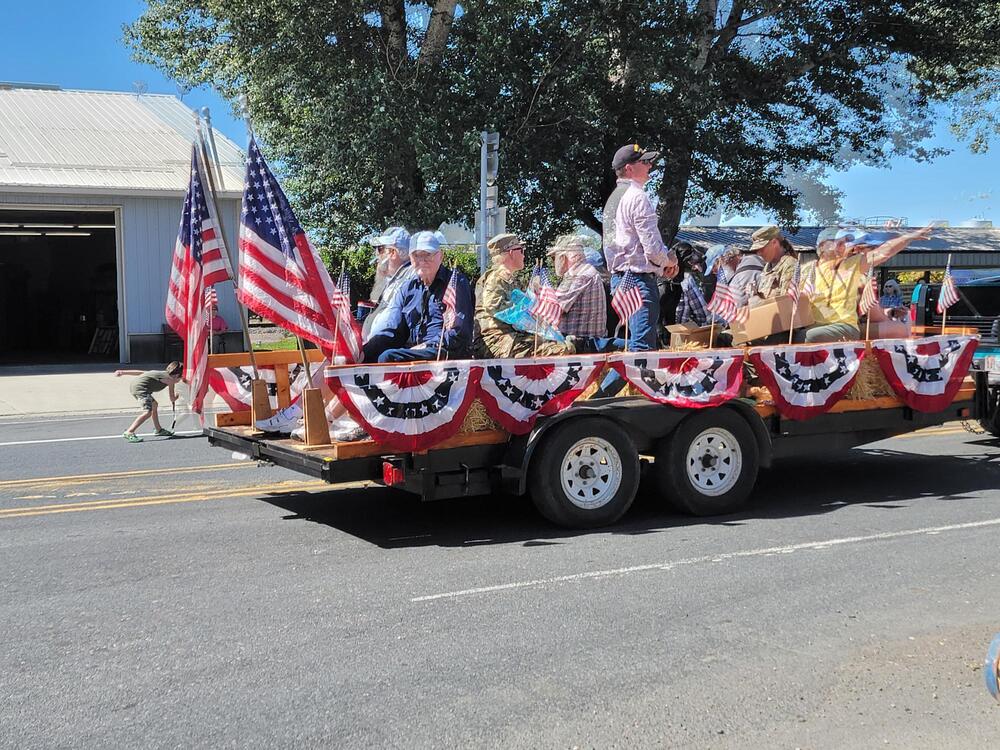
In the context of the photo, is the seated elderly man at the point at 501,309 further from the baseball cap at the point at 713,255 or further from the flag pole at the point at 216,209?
the baseball cap at the point at 713,255

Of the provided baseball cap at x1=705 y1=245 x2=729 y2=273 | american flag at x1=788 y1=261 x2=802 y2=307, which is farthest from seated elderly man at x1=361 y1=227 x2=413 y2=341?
baseball cap at x1=705 y1=245 x2=729 y2=273

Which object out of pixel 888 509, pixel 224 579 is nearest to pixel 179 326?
pixel 224 579

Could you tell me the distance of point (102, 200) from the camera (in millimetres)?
22297

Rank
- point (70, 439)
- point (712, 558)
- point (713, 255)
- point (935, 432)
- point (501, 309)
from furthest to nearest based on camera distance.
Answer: point (70, 439) → point (935, 432) → point (713, 255) → point (501, 309) → point (712, 558)

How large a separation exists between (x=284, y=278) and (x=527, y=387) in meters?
1.90

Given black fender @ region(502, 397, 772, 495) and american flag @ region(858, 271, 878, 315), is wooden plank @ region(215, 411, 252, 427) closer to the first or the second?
black fender @ region(502, 397, 772, 495)

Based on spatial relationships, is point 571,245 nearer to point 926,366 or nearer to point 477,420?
point 477,420

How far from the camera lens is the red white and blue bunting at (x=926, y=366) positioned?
8352mm

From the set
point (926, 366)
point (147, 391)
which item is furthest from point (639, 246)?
point (147, 391)

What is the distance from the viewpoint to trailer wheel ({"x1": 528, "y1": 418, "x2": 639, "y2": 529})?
697 cm

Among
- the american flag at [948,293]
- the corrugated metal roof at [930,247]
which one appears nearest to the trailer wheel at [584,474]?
the american flag at [948,293]

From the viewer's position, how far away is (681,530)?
7.25 metres

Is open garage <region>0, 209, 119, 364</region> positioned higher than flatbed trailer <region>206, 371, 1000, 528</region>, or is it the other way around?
open garage <region>0, 209, 119, 364</region>

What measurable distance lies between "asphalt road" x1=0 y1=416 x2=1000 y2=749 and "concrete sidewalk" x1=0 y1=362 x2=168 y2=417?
26.7 ft
